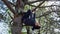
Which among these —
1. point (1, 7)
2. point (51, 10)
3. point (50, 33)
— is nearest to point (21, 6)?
point (1, 7)

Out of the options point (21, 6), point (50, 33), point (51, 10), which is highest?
point (21, 6)

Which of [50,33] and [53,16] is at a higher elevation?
[53,16]

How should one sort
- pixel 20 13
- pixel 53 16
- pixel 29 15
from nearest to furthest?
1. pixel 29 15
2. pixel 20 13
3. pixel 53 16

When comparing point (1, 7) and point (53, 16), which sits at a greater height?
point (1, 7)

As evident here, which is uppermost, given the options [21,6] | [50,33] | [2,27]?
[21,6]

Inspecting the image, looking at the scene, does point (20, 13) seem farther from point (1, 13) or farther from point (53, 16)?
point (53, 16)

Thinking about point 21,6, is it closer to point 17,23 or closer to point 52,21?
point 17,23

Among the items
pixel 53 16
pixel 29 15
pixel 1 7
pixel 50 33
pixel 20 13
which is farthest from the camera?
pixel 50 33

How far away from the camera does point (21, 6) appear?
2.89 m

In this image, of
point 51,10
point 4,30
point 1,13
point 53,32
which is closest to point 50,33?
point 53,32

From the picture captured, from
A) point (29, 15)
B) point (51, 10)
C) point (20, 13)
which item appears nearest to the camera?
point (29, 15)

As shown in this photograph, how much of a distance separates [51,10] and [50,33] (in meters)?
1.36

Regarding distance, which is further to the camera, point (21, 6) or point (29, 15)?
point (21, 6)

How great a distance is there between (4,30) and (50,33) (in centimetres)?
176
